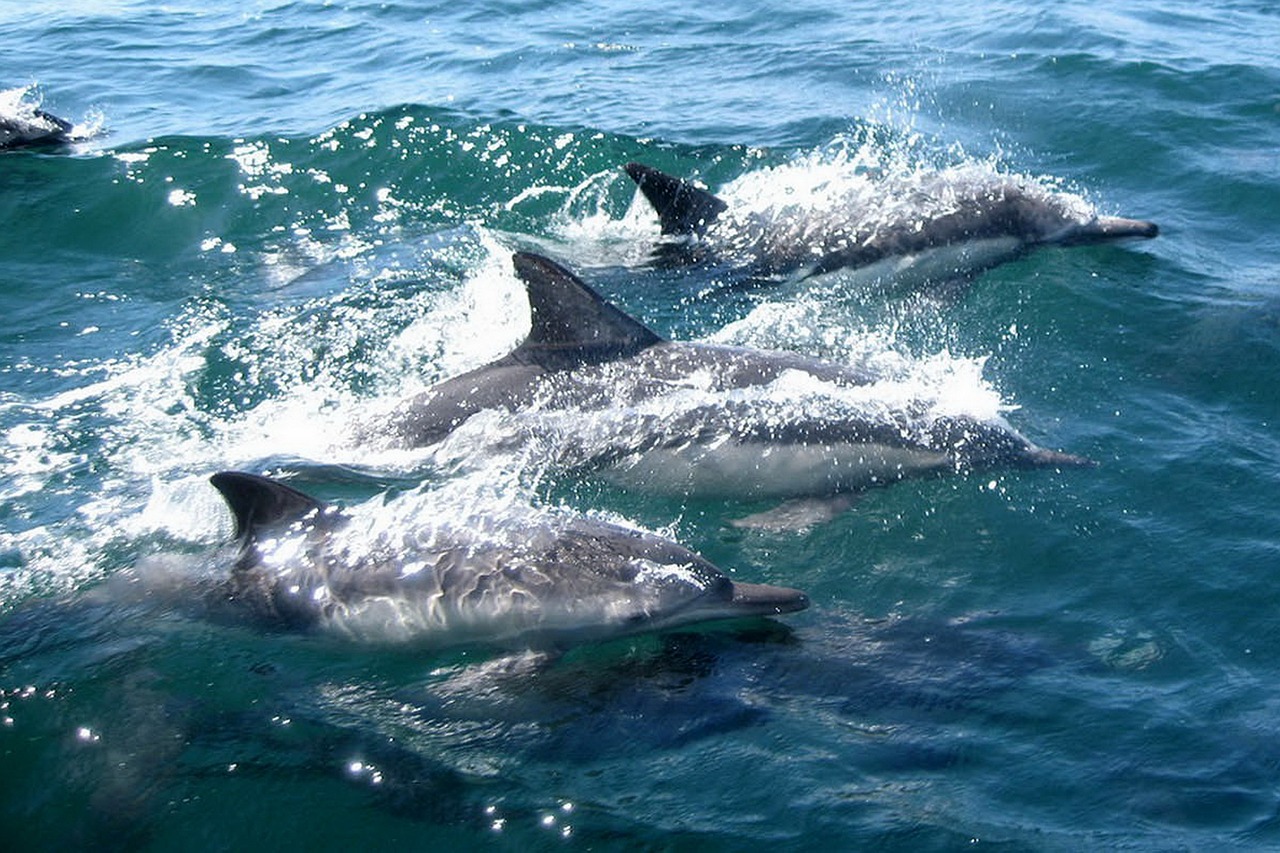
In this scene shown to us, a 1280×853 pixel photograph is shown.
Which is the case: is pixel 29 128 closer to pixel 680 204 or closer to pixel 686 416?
pixel 680 204

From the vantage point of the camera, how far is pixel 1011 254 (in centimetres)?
1230

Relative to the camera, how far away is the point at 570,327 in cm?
920

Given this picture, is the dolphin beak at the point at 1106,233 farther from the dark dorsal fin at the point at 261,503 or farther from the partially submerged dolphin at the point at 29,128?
the partially submerged dolphin at the point at 29,128

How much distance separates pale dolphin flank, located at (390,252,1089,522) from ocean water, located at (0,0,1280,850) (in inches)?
7.7

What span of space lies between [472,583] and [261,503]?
1.27 m

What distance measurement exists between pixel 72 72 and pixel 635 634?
17.0m

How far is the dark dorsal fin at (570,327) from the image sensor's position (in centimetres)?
Answer: 905

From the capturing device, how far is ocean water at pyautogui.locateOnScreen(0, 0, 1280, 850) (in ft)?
20.7

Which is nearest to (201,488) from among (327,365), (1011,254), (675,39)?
(327,365)

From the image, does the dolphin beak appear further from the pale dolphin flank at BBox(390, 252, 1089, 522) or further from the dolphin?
the dolphin

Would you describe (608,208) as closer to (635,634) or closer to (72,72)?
(635,634)

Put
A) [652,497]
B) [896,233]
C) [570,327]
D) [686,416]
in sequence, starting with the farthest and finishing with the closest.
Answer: [896,233], [570,327], [686,416], [652,497]

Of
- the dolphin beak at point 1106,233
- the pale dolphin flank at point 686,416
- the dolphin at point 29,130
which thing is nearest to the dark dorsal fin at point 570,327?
the pale dolphin flank at point 686,416

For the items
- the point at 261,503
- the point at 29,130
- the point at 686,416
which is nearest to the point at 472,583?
the point at 261,503
